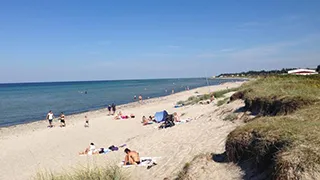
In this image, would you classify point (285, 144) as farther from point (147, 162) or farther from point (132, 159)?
point (132, 159)

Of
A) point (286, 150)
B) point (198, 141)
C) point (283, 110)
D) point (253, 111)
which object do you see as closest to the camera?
point (286, 150)

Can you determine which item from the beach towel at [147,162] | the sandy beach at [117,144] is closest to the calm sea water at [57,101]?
the sandy beach at [117,144]

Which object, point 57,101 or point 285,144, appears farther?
point 57,101

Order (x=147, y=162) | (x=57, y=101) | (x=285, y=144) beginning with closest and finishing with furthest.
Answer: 1. (x=285, y=144)
2. (x=147, y=162)
3. (x=57, y=101)

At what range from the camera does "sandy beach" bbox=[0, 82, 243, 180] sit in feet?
28.6

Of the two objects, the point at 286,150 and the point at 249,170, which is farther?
the point at 249,170

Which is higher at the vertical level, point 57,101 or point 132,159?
point 132,159

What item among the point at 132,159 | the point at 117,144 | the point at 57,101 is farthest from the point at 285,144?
the point at 57,101

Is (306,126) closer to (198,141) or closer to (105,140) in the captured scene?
(198,141)

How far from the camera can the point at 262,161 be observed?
5590mm

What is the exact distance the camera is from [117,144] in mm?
15312

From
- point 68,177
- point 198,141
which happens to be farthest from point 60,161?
point 68,177

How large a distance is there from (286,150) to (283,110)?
4314mm

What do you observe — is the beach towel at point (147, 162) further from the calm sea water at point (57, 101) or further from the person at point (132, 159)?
the calm sea water at point (57, 101)
